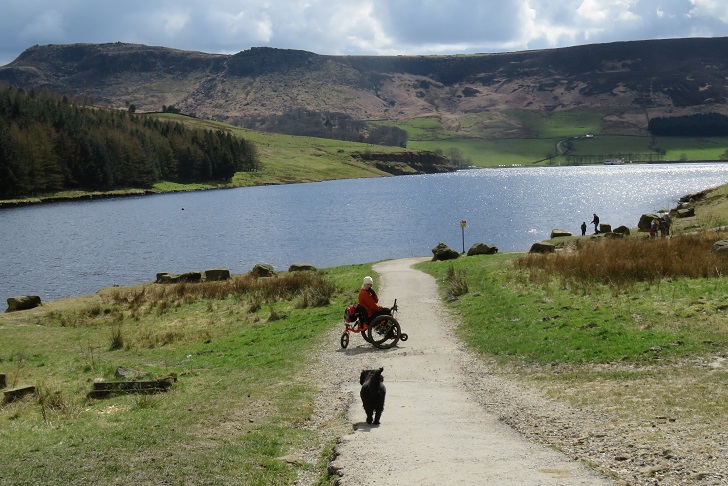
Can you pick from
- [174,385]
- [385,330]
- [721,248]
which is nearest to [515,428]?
[174,385]

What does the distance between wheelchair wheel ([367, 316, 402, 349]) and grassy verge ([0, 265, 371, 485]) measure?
222 cm

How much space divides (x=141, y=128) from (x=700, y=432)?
203 m

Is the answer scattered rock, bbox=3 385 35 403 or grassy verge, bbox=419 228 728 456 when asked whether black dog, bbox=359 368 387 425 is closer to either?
grassy verge, bbox=419 228 728 456

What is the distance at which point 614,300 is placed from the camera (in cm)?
2461

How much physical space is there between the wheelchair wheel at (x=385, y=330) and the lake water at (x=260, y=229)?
3465 cm

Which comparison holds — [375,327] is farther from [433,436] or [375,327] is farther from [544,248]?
[544,248]

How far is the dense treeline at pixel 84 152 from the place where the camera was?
138 meters

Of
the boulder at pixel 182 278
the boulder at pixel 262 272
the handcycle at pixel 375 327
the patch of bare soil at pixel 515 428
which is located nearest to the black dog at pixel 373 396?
the patch of bare soil at pixel 515 428

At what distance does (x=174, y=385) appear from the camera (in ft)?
61.4

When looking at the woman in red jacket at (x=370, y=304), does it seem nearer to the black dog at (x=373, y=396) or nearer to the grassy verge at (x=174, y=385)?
the grassy verge at (x=174, y=385)

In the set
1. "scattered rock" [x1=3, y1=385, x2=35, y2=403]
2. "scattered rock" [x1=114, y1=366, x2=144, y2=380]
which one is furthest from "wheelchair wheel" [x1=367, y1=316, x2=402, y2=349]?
"scattered rock" [x1=3, y1=385, x2=35, y2=403]

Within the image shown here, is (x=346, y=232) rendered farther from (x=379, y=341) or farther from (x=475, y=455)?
(x=475, y=455)

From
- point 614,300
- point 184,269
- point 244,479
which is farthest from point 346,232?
point 244,479

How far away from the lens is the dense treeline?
13759 centimetres
